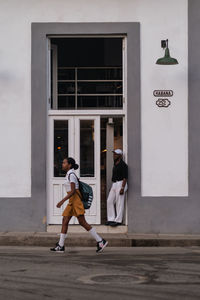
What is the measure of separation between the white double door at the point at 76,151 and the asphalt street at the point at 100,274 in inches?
94.9

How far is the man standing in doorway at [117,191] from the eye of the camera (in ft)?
47.0

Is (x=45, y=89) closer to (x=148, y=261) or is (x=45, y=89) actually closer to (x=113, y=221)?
(x=113, y=221)

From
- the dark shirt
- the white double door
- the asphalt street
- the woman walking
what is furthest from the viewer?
the white double door

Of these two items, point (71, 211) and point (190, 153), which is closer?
point (71, 211)

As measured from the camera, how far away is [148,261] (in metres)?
10.8

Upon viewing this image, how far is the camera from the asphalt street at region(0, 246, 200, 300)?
321 inches

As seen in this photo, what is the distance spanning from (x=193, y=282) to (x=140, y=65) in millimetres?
6686

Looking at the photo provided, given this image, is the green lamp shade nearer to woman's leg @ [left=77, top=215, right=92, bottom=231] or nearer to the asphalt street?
woman's leg @ [left=77, top=215, right=92, bottom=231]

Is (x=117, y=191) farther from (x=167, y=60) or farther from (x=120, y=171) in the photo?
(x=167, y=60)

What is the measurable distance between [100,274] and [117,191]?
5094 millimetres

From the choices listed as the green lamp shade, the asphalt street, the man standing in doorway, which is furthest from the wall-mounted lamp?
the asphalt street

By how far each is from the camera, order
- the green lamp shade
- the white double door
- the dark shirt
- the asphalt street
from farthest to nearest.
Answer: the white double door
the dark shirt
the green lamp shade
the asphalt street

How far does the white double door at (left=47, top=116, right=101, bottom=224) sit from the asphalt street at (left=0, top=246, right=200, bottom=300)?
7.90 ft

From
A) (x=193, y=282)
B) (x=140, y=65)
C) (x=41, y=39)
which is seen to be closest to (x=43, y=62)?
(x=41, y=39)
